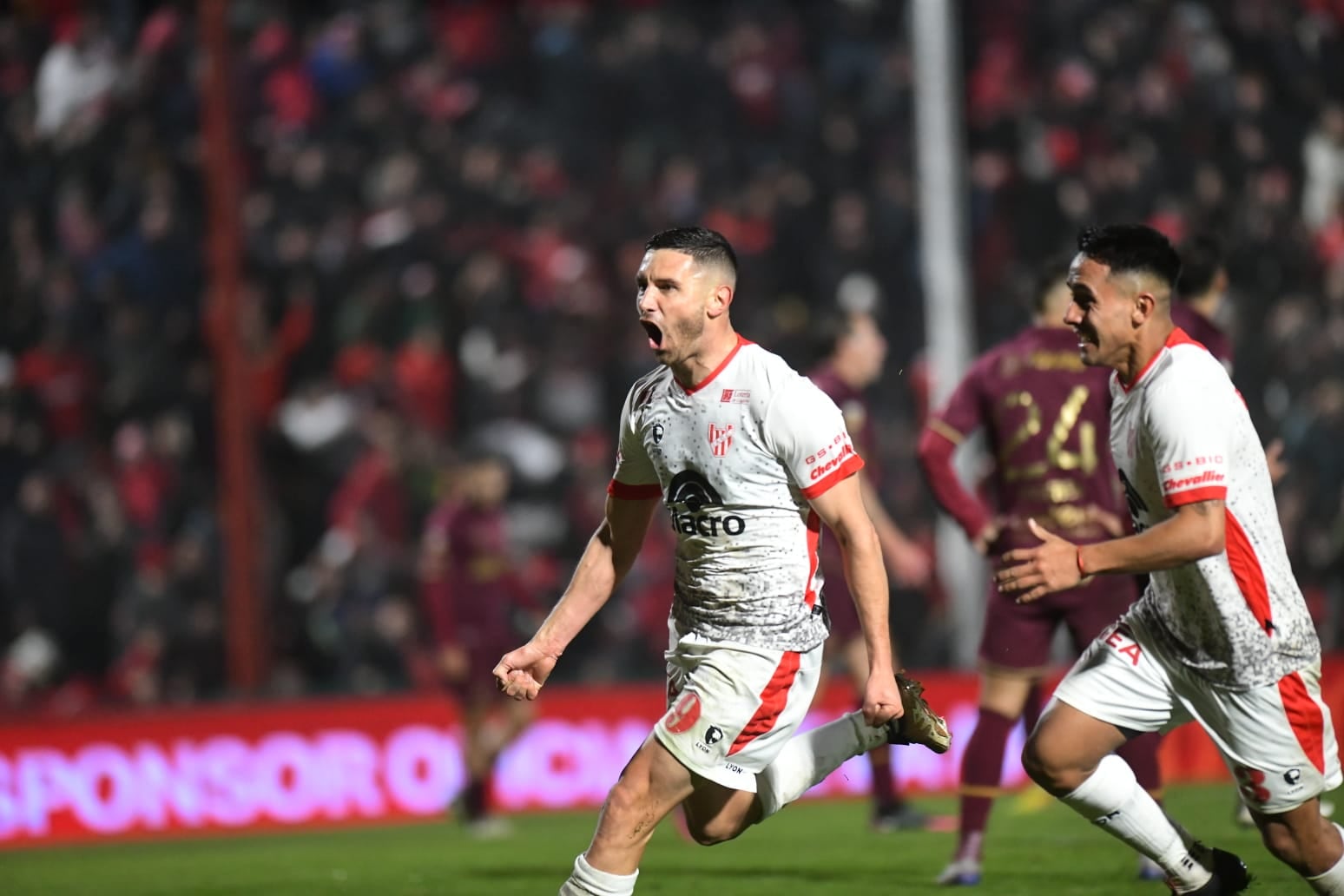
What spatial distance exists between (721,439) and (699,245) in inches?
20.6

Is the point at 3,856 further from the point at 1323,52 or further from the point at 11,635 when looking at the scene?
the point at 1323,52

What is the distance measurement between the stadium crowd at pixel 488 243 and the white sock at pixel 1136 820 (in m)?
6.66

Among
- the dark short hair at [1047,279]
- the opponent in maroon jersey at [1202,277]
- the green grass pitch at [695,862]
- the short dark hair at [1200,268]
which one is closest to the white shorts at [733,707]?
the green grass pitch at [695,862]

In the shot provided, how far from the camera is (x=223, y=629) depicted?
44.1ft

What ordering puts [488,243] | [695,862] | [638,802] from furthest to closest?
[488,243] → [695,862] → [638,802]

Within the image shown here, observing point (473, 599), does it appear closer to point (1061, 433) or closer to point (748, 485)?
point (1061, 433)

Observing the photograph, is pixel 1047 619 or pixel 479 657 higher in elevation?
pixel 1047 619

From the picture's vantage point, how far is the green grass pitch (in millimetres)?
6867

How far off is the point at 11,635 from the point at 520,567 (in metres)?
3.58

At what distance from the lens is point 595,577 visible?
17.6 ft

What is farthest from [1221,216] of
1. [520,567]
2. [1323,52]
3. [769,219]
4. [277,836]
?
[277,836]

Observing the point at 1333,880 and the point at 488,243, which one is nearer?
the point at 1333,880

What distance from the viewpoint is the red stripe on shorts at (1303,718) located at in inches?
197

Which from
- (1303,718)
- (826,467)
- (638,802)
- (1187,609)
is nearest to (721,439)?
(826,467)
